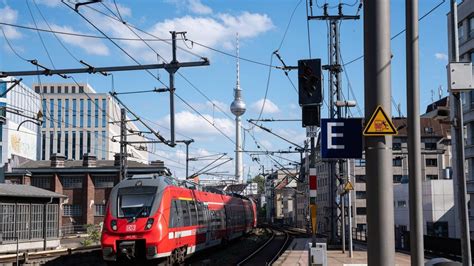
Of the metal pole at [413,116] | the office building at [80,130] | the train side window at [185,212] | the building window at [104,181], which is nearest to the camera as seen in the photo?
the metal pole at [413,116]

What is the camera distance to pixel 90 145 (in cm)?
11688

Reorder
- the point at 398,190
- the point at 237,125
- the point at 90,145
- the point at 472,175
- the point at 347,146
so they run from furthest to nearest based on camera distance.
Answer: the point at 237,125 → the point at 90,145 → the point at 398,190 → the point at 472,175 → the point at 347,146

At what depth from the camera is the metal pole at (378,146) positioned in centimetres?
675

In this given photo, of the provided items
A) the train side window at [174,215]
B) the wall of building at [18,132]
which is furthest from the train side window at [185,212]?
the wall of building at [18,132]

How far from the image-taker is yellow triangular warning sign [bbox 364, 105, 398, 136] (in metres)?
6.86

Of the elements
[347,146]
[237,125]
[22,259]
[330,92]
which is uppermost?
[237,125]

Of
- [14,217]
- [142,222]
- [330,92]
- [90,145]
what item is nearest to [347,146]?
[142,222]

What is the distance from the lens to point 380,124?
688 centimetres

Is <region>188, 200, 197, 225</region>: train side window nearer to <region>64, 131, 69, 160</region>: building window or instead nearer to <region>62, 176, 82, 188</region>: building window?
<region>62, 176, 82, 188</region>: building window

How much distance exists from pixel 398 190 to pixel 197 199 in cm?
4095

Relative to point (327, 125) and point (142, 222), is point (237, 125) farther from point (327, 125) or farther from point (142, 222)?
point (327, 125)

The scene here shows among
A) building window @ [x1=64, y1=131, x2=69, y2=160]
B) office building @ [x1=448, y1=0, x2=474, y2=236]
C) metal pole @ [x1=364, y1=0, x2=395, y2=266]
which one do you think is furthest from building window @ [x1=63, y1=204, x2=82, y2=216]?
metal pole @ [x1=364, y1=0, x2=395, y2=266]

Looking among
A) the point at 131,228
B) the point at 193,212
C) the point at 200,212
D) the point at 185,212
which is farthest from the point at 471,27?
the point at 131,228

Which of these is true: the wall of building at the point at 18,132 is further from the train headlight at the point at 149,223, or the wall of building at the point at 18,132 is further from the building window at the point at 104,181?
the train headlight at the point at 149,223
